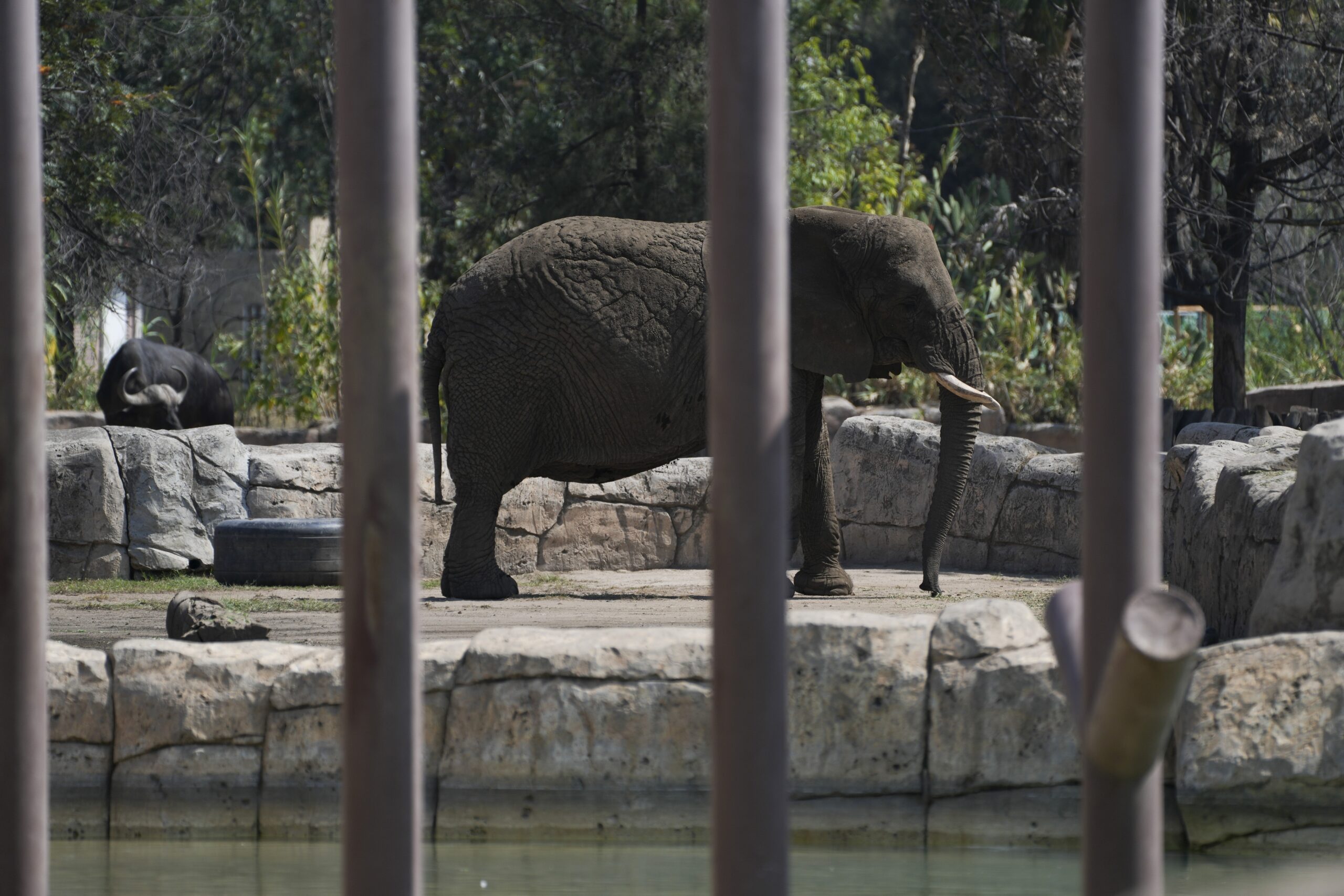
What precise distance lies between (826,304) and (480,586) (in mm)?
2437

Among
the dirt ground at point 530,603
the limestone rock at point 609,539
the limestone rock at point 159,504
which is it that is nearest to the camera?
the dirt ground at point 530,603

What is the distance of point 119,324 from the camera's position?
91.2ft

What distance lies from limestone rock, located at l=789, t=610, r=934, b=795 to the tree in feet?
27.6

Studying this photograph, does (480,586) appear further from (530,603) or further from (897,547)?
(897,547)

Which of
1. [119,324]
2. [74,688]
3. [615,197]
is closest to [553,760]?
[74,688]

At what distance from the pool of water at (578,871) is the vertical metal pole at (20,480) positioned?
1.94m

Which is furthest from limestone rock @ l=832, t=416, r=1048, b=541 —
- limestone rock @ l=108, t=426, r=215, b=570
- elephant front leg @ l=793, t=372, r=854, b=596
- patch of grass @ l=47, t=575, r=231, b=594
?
limestone rock @ l=108, t=426, r=215, b=570

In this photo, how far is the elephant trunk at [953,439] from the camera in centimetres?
931

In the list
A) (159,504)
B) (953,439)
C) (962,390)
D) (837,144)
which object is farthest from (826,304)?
(837,144)

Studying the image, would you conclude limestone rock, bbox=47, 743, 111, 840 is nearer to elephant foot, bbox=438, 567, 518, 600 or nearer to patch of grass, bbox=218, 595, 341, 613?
patch of grass, bbox=218, 595, 341, 613

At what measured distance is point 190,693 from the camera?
5.14m

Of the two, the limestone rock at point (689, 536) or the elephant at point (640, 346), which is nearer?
the elephant at point (640, 346)

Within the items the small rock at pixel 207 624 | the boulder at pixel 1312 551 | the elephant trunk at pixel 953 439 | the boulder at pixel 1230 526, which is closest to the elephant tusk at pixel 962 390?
the elephant trunk at pixel 953 439

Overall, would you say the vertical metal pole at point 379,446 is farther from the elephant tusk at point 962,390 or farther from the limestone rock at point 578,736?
the elephant tusk at point 962,390
